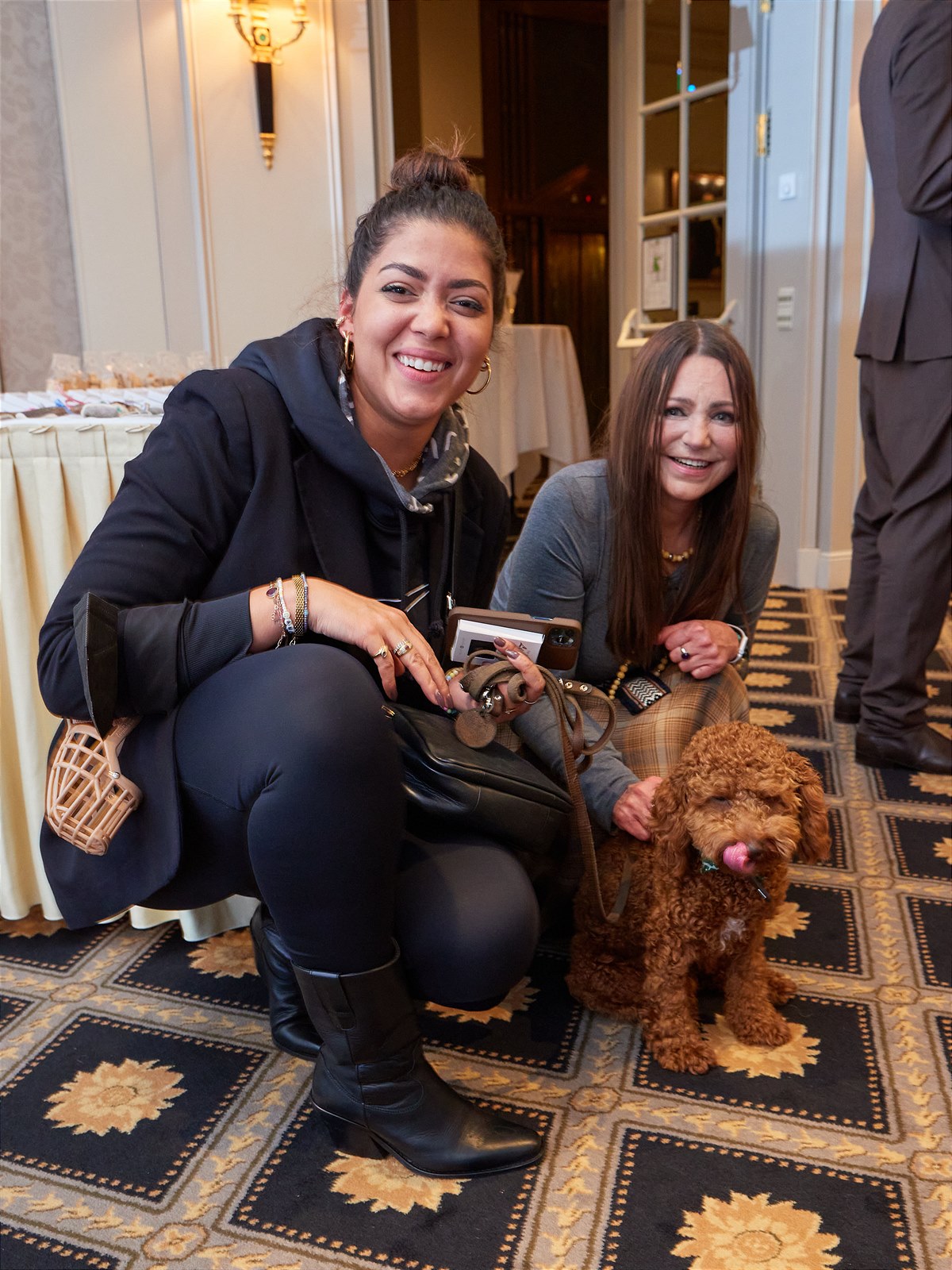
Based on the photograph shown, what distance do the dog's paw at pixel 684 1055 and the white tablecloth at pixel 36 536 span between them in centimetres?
80

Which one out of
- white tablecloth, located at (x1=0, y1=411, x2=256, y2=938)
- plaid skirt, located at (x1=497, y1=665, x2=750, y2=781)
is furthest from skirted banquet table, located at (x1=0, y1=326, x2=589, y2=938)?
plaid skirt, located at (x1=497, y1=665, x2=750, y2=781)

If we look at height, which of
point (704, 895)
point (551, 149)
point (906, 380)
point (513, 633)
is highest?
point (551, 149)

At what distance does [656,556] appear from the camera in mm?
1674

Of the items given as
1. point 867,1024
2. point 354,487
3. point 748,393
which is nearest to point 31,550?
point 354,487

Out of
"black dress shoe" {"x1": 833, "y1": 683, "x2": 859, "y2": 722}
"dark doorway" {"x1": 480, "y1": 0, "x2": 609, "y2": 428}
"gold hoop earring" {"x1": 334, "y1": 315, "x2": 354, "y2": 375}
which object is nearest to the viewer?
"gold hoop earring" {"x1": 334, "y1": 315, "x2": 354, "y2": 375}

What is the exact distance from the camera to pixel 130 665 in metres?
1.11

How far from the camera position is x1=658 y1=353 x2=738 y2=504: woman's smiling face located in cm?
160

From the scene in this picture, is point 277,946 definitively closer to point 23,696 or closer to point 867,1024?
point 23,696

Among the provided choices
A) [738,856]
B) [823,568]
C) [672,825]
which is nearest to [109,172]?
[823,568]

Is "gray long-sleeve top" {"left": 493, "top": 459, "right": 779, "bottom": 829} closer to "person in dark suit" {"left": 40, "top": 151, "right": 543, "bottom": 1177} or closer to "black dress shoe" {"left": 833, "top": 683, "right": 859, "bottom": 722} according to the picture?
"person in dark suit" {"left": 40, "top": 151, "right": 543, "bottom": 1177}

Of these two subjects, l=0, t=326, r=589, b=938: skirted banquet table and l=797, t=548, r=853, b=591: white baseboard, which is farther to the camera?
l=797, t=548, r=853, b=591: white baseboard

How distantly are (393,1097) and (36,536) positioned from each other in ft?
3.51

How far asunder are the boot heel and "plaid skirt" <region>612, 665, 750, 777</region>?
705 mm

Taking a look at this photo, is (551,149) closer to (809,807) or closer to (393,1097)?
(809,807)
